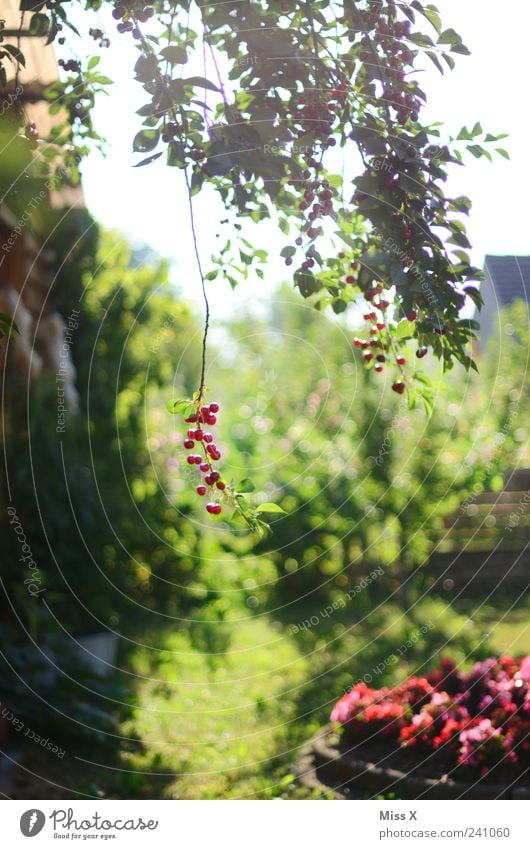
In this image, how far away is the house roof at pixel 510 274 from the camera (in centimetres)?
247

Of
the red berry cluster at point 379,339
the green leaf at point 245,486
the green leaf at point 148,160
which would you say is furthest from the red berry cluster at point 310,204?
the green leaf at point 245,486

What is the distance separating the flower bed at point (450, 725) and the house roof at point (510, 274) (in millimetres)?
1194

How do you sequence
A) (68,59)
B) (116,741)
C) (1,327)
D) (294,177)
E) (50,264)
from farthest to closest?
(50,264)
(116,741)
(68,59)
(294,177)
(1,327)

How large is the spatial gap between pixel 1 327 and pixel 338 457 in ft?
14.0

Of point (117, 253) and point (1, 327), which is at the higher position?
point (117, 253)

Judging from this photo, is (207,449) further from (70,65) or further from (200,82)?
(70,65)

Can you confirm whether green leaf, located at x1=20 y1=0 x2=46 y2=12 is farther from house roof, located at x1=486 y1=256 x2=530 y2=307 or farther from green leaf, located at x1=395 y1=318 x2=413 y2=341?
house roof, located at x1=486 y1=256 x2=530 y2=307

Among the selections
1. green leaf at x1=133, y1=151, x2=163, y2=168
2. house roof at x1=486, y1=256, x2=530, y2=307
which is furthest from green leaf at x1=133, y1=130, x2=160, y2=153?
house roof at x1=486, y1=256, x2=530, y2=307

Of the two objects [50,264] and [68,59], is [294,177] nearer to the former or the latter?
[68,59]

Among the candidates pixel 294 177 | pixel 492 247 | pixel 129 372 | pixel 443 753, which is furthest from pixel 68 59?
pixel 129 372

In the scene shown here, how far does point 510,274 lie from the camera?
2.51 m

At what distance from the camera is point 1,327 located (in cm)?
175

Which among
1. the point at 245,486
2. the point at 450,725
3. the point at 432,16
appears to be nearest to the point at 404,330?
the point at 245,486

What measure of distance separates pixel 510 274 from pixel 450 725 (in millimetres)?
1369
